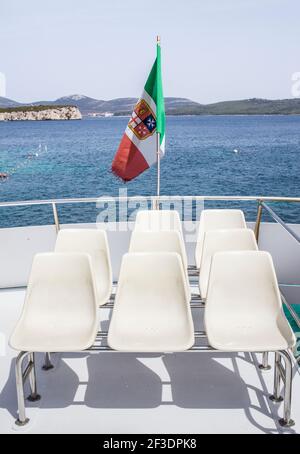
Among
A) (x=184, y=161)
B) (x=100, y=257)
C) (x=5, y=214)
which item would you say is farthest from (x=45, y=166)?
(x=100, y=257)

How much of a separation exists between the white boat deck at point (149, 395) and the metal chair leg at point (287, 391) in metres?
0.04

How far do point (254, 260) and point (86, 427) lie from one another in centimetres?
130

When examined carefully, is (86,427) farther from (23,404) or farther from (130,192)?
(130,192)

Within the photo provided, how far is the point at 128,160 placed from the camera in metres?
4.73

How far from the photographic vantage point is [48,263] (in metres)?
2.79

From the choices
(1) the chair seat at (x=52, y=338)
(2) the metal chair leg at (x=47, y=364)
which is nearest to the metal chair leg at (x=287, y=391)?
(1) the chair seat at (x=52, y=338)

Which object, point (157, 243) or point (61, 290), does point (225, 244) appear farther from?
point (61, 290)

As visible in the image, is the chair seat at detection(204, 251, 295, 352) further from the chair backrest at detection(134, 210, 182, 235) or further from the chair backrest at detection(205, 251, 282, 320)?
the chair backrest at detection(134, 210, 182, 235)

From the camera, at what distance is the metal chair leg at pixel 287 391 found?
7.66ft

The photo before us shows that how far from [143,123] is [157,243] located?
1768 mm

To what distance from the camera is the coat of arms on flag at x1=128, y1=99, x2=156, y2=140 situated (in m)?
4.72

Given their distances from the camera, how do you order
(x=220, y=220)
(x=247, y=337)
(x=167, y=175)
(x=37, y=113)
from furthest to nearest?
(x=37, y=113)
(x=167, y=175)
(x=220, y=220)
(x=247, y=337)

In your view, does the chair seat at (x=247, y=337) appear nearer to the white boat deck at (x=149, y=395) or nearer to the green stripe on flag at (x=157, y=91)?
the white boat deck at (x=149, y=395)

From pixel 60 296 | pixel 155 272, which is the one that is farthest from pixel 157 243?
pixel 60 296
